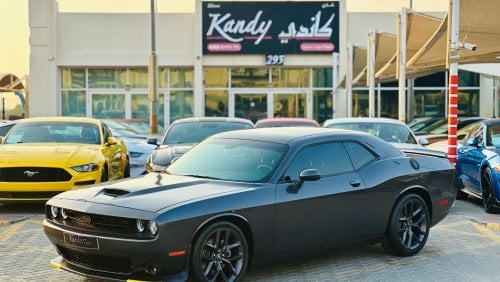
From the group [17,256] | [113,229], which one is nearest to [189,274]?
[113,229]

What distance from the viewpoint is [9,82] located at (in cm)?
3575

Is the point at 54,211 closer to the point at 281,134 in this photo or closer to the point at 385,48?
the point at 281,134

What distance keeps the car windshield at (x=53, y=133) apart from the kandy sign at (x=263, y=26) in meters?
20.6

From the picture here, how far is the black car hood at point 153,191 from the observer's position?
5.86 m

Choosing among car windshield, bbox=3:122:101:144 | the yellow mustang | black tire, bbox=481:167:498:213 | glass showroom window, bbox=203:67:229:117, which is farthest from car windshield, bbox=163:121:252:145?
glass showroom window, bbox=203:67:229:117

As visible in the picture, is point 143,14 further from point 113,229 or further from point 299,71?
point 113,229

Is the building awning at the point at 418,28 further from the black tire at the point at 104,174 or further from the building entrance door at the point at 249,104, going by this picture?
the building entrance door at the point at 249,104

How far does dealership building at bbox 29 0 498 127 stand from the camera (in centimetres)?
3238

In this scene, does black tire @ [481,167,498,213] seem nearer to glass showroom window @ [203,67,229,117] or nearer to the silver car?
the silver car

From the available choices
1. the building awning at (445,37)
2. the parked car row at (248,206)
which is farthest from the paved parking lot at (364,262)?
the building awning at (445,37)

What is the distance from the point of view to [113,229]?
5.78m

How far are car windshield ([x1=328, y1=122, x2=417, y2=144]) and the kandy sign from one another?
19362 mm

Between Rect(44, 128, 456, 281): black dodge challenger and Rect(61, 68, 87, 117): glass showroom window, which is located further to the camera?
Rect(61, 68, 87, 117): glass showroom window

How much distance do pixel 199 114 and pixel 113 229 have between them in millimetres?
27287
